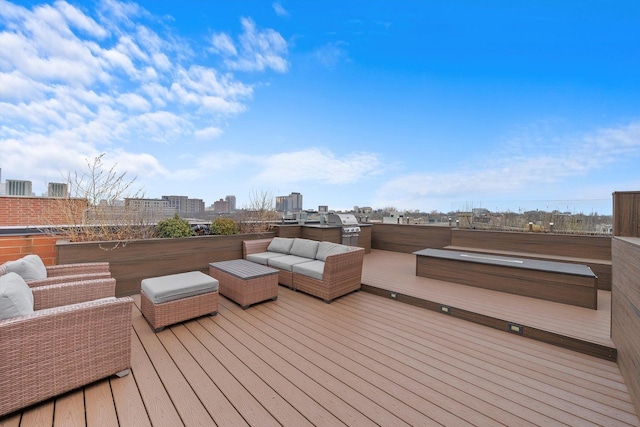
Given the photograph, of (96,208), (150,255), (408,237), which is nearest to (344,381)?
(150,255)

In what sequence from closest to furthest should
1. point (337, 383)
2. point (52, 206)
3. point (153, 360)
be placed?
point (337, 383), point (153, 360), point (52, 206)

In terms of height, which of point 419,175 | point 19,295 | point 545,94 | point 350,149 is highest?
point 545,94

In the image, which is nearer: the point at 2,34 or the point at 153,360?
the point at 153,360

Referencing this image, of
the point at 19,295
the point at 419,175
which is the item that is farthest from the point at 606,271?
the point at 19,295

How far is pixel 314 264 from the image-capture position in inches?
148

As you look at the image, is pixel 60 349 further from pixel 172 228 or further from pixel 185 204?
pixel 185 204

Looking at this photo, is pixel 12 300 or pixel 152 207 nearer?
pixel 12 300

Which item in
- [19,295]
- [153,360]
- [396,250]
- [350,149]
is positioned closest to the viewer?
[19,295]

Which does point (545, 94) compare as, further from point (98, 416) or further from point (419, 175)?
point (98, 416)

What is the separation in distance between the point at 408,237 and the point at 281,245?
144 inches

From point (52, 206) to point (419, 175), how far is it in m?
9.39

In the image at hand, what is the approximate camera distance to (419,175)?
9.11 metres

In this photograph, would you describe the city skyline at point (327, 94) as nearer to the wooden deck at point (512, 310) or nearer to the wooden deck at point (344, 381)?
the wooden deck at point (512, 310)

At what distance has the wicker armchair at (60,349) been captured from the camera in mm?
1395
